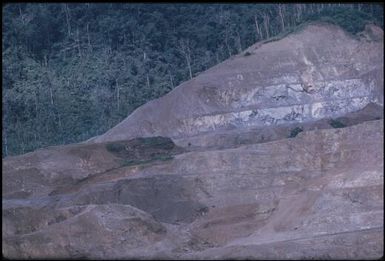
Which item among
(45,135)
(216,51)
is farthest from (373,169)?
(216,51)

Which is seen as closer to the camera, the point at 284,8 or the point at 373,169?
the point at 373,169

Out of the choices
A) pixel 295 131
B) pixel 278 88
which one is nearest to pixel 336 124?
pixel 295 131

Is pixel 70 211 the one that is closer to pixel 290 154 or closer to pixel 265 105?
pixel 290 154

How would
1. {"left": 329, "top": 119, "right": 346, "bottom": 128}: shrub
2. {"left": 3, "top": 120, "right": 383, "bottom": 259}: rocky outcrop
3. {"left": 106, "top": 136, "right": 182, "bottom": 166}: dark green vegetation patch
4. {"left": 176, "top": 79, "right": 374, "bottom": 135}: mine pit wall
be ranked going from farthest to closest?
{"left": 176, "top": 79, "right": 374, "bottom": 135}: mine pit wall, {"left": 329, "top": 119, "right": 346, "bottom": 128}: shrub, {"left": 106, "top": 136, "right": 182, "bottom": 166}: dark green vegetation patch, {"left": 3, "top": 120, "right": 383, "bottom": 259}: rocky outcrop

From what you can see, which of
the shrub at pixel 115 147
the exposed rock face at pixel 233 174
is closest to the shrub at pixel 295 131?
the exposed rock face at pixel 233 174

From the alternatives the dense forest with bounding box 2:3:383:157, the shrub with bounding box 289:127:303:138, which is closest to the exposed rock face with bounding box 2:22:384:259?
the shrub with bounding box 289:127:303:138

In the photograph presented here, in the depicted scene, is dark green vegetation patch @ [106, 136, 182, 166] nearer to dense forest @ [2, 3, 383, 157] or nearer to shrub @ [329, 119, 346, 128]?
shrub @ [329, 119, 346, 128]

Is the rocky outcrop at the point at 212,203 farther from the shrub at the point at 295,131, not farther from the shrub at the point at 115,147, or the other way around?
the shrub at the point at 295,131

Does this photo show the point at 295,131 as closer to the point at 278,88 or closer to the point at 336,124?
the point at 336,124
